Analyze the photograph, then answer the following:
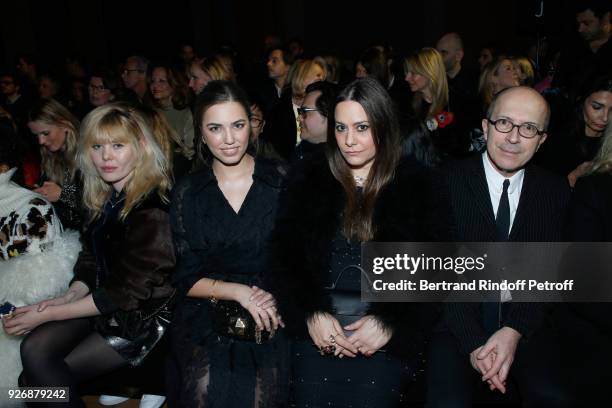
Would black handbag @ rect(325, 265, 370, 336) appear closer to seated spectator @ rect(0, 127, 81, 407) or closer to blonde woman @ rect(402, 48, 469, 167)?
seated spectator @ rect(0, 127, 81, 407)

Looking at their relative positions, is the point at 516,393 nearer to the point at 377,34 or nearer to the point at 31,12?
the point at 377,34

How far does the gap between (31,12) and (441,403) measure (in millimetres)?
11300

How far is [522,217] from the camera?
2.22 meters

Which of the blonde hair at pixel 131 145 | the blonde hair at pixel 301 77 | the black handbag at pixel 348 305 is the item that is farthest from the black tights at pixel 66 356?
the blonde hair at pixel 301 77

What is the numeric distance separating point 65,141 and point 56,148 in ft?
0.23

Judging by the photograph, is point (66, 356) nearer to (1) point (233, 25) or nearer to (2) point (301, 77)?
(2) point (301, 77)

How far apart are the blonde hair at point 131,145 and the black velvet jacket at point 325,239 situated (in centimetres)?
61

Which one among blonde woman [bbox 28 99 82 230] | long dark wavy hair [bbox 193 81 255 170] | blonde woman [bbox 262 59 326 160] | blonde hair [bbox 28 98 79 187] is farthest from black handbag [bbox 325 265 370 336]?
blonde woman [bbox 262 59 326 160]

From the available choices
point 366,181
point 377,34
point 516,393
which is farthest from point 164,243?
point 377,34

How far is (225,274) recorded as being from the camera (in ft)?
7.38

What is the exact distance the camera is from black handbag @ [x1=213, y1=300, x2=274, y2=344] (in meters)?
2.15

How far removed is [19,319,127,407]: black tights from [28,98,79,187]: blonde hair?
1.29 meters

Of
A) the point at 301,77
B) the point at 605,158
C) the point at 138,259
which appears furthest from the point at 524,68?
the point at 138,259

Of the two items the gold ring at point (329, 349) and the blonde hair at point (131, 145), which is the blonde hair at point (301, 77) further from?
the gold ring at point (329, 349)
